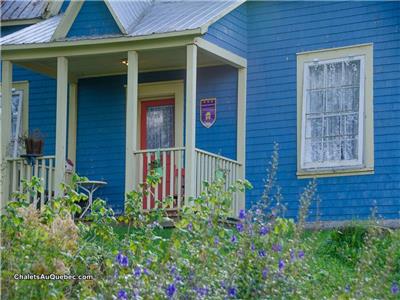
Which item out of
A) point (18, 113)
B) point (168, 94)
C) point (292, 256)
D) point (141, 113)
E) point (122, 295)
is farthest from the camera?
point (18, 113)

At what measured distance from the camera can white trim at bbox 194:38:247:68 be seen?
14.7 meters

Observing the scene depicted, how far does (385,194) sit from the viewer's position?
14406mm

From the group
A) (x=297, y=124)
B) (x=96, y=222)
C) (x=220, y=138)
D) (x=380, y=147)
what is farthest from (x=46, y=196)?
(x=96, y=222)

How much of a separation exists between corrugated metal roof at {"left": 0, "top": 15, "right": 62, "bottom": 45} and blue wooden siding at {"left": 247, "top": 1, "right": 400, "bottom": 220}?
129 inches

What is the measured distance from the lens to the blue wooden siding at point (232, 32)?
15.2 m

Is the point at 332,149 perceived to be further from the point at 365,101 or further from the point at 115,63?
the point at 115,63

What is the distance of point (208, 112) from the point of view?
1614 cm

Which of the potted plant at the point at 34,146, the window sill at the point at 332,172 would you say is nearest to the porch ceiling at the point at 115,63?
the potted plant at the point at 34,146

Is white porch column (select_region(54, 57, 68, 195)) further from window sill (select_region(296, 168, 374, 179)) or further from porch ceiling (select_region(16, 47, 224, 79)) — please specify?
window sill (select_region(296, 168, 374, 179))

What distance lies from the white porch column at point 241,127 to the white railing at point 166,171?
97 centimetres

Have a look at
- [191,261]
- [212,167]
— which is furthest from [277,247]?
[212,167]

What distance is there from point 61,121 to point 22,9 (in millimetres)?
3722

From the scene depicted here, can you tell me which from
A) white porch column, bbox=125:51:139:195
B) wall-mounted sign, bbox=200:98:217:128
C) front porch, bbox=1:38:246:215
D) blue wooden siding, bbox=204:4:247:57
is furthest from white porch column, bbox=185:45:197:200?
wall-mounted sign, bbox=200:98:217:128

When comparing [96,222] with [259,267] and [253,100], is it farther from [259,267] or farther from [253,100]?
[253,100]
